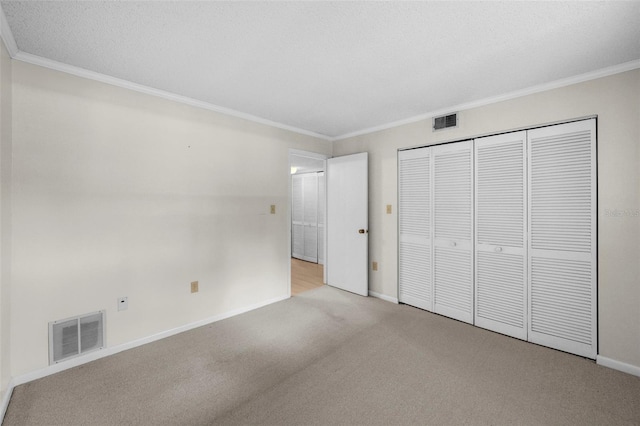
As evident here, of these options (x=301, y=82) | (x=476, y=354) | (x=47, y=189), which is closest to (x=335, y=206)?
(x=301, y=82)

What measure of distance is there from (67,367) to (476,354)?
133 inches

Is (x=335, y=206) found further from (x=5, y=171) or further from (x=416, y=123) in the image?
(x=5, y=171)

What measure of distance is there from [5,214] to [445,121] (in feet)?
12.8

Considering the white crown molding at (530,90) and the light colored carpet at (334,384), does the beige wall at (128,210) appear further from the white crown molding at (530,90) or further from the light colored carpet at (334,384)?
the white crown molding at (530,90)

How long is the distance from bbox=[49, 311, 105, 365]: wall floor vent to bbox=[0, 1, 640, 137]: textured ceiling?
204 cm

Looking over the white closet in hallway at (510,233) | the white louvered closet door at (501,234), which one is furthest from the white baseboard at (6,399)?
the white louvered closet door at (501,234)

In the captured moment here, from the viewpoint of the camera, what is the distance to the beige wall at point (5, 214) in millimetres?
1807

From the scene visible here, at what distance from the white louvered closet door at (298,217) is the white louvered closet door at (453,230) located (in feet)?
12.9

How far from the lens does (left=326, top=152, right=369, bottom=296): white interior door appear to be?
13.2ft

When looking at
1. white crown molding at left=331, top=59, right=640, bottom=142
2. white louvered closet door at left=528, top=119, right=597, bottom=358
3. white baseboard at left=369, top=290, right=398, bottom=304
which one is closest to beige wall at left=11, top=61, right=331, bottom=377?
white baseboard at left=369, top=290, right=398, bottom=304

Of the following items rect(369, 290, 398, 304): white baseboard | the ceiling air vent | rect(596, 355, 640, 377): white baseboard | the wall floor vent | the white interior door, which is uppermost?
the ceiling air vent

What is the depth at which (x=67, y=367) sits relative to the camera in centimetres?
225

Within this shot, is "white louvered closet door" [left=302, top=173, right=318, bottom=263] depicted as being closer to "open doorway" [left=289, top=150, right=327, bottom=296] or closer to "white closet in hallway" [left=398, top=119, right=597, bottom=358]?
"open doorway" [left=289, top=150, right=327, bottom=296]

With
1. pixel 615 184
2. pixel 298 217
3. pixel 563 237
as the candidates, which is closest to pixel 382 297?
pixel 563 237
